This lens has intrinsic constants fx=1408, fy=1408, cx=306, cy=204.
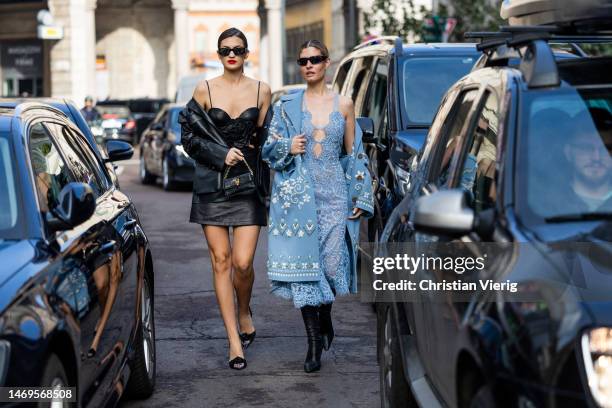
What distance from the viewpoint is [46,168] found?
6.00 meters

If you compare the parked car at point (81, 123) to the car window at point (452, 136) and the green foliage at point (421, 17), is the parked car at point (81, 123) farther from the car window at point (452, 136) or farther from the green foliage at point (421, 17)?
the green foliage at point (421, 17)

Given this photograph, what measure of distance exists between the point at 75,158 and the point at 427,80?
4.77 metres

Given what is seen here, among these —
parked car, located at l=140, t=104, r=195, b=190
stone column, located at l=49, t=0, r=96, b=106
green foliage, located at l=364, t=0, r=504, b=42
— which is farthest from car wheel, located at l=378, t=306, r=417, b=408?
stone column, located at l=49, t=0, r=96, b=106

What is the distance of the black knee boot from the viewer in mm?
7969

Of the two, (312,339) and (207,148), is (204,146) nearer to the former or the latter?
(207,148)

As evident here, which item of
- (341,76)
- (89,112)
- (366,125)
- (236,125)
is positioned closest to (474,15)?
(341,76)

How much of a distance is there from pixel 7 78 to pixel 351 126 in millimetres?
65519

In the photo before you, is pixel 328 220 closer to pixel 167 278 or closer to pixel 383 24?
pixel 167 278

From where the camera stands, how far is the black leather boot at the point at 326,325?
321 inches

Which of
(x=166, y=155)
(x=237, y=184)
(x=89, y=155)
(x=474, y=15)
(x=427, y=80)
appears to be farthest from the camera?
(x=474, y=15)

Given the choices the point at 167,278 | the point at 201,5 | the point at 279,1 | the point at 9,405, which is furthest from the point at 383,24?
the point at 201,5

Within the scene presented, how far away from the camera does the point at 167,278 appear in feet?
41.0

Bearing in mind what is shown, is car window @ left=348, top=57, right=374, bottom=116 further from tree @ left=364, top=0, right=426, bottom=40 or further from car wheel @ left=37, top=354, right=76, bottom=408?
tree @ left=364, top=0, right=426, bottom=40

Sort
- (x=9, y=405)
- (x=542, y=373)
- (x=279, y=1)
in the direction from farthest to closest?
(x=279, y=1) → (x=9, y=405) → (x=542, y=373)
